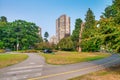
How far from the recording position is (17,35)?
85.8 metres

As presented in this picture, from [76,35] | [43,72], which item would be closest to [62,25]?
[76,35]

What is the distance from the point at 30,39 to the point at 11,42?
7.07 meters

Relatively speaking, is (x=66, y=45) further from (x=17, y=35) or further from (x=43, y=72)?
(x=43, y=72)

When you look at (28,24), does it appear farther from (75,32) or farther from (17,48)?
(75,32)

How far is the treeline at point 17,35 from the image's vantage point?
85.5 m

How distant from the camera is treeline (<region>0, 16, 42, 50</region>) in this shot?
281ft

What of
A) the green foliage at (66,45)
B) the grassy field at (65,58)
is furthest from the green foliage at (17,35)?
the grassy field at (65,58)

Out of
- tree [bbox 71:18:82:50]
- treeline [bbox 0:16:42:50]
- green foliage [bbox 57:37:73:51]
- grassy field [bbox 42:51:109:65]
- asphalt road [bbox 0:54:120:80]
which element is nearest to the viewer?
asphalt road [bbox 0:54:120:80]

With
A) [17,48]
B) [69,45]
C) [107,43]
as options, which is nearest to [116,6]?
[107,43]

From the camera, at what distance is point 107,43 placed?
73.4 feet

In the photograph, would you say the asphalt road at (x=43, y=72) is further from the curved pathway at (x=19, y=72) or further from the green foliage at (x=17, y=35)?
the green foliage at (x=17, y=35)

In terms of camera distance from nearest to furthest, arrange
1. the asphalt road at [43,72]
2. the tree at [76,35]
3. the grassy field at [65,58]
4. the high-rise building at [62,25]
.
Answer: the asphalt road at [43,72]
the grassy field at [65,58]
the tree at [76,35]
the high-rise building at [62,25]

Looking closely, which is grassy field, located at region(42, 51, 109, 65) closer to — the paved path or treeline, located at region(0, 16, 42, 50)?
the paved path

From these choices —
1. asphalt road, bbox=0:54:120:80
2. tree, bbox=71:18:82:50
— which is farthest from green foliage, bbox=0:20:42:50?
asphalt road, bbox=0:54:120:80
